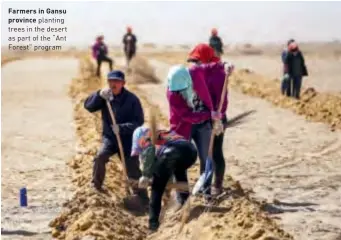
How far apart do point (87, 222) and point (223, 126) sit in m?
1.88

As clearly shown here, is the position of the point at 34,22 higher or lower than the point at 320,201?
higher

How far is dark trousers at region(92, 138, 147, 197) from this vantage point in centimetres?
973

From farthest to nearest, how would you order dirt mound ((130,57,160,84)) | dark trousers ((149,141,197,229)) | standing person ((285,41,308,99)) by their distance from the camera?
dirt mound ((130,57,160,84))
standing person ((285,41,308,99))
dark trousers ((149,141,197,229))

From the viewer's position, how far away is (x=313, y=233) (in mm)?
8398

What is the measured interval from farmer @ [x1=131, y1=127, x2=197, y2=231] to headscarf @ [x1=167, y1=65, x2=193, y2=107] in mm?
555

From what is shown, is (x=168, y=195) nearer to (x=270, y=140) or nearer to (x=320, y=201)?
(x=320, y=201)

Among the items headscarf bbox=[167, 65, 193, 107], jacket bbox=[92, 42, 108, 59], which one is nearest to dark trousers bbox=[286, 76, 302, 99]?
jacket bbox=[92, 42, 108, 59]

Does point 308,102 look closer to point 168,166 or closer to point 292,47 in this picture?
point 292,47

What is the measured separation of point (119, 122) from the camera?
9.84 metres

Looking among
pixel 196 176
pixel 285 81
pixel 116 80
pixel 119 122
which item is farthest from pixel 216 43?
pixel 116 80

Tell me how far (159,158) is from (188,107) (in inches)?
36.3

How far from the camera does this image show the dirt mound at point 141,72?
28609 millimetres

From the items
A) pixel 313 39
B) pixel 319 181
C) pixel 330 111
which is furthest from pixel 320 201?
pixel 313 39

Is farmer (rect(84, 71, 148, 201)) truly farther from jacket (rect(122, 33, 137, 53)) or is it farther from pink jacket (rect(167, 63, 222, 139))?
jacket (rect(122, 33, 137, 53))
